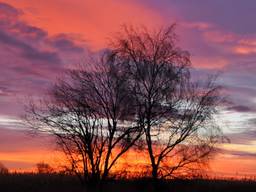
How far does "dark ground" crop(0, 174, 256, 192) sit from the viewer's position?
132 ft

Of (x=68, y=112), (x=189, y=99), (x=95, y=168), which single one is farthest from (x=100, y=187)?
(x=189, y=99)

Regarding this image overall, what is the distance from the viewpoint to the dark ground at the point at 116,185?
40219mm

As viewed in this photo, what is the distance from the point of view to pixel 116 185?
41469 mm

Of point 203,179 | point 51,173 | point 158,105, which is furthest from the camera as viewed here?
point 51,173

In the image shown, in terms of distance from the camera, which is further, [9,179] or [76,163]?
[9,179]

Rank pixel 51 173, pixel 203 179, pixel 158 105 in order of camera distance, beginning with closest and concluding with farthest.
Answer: pixel 158 105 < pixel 203 179 < pixel 51 173

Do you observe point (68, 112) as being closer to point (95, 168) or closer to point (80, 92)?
point (80, 92)

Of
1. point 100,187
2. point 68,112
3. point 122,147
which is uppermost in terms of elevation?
point 68,112

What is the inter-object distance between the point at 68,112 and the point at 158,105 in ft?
20.9

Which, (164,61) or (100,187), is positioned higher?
(164,61)

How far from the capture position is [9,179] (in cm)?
4800

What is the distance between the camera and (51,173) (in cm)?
4753

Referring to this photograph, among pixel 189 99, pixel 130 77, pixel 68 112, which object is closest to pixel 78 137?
pixel 68 112

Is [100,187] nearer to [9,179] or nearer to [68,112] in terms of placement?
[68,112]
